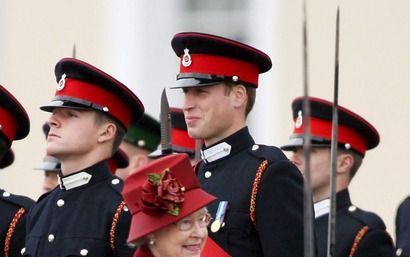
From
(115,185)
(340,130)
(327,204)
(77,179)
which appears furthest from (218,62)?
(340,130)

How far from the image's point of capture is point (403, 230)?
10242 mm

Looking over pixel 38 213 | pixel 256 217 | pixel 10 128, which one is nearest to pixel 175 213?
pixel 256 217

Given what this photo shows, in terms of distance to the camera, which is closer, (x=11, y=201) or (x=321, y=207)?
(x=11, y=201)

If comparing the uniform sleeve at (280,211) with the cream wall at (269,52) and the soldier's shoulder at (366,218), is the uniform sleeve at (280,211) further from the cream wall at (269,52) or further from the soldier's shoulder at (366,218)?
the cream wall at (269,52)

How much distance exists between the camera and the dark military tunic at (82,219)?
951 cm

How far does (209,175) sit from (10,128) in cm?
146

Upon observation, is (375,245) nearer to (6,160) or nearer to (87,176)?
(87,176)

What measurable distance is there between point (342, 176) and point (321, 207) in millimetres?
284

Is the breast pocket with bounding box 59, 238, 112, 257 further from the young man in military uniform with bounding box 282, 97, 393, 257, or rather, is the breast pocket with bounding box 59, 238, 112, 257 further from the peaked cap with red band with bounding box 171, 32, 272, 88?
the young man in military uniform with bounding box 282, 97, 393, 257

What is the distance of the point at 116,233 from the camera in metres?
9.51

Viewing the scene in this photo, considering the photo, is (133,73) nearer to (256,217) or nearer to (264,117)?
(264,117)

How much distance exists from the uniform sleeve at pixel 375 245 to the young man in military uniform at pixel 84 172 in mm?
1472

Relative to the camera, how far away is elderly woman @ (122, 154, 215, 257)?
8359 mm

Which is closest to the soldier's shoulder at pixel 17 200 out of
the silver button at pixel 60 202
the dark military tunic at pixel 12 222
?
the dark military tunic at pixel 12 222
